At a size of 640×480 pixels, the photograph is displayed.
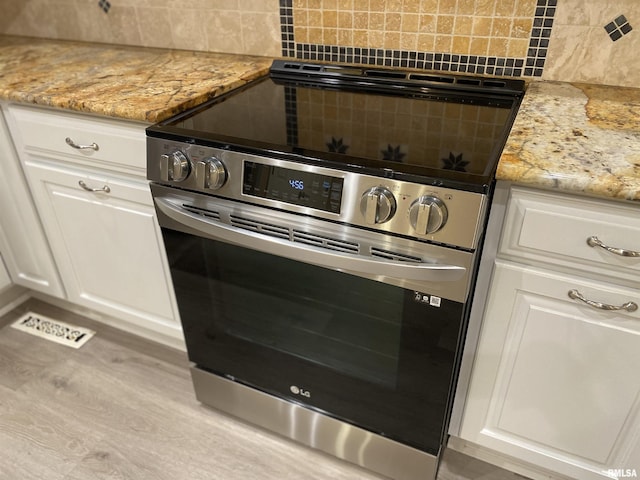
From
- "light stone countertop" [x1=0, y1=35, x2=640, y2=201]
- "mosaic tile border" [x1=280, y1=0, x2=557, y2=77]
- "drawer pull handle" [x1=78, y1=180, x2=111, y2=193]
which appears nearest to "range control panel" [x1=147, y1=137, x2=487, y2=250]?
"light stone countertop" [x1=0, y1=35, x2=640, y2=201]

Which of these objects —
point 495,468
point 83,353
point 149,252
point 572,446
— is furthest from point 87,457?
point 572,446

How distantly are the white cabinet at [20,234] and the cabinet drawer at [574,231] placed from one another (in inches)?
59.8

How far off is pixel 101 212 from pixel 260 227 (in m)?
0.67

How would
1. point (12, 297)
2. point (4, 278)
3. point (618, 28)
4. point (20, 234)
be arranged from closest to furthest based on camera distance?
point (618, 28) < point (20, 234) < point (4, 278) < point (12, 297)

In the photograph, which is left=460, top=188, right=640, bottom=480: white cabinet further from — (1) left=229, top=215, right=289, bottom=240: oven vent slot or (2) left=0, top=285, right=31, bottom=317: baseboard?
(2) left=0, top=285, right=31, bottom=317: baseboard

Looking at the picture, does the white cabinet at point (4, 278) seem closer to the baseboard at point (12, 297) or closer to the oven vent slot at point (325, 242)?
the baseboard at point (12, 297)

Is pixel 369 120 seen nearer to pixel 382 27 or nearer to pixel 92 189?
pixel 382 27

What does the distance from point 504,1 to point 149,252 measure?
1.24 metres

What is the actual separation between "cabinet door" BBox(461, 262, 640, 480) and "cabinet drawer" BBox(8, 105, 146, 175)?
980 mm

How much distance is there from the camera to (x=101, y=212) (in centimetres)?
153

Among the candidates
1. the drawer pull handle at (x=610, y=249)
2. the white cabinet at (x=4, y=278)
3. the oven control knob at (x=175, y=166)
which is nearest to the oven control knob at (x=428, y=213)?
the drawer pull handle at (x=610, y=249)

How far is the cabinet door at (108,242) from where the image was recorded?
4.83ft

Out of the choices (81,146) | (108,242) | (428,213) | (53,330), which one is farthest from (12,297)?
(428,213)

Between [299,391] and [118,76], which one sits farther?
[118,76]
